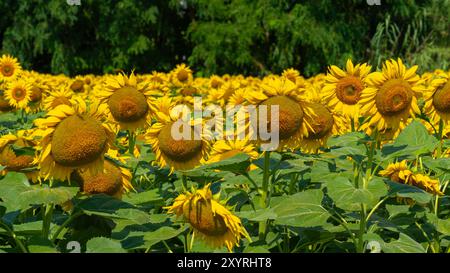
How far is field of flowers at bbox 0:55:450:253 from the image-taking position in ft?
7.22

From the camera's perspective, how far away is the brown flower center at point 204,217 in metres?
2.16

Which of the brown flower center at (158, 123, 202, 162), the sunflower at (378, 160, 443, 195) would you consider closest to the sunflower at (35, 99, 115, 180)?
the brown flower center at (158, 123, 202, 162)

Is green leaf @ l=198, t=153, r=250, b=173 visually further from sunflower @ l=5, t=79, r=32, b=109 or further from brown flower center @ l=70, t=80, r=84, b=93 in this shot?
brown flower center @ l=70, t=80, r=84, b=93

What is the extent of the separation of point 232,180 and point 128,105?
99cm

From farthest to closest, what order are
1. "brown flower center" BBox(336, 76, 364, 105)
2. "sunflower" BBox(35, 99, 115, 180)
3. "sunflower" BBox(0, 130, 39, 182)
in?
"brown flower center" BBox(336, 76, 364, 105) < "sunflower" BBox(0, 130, 39, 182) < "sunflower" BBox(35, 99, 115, 180)

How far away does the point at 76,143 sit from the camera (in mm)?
2176

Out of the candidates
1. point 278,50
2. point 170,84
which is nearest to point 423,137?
point 170,84

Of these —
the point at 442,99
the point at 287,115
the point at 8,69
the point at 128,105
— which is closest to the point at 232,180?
the point at 287,115

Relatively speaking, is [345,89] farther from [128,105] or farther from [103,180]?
[103,180]

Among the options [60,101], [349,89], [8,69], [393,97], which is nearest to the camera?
[393,97]

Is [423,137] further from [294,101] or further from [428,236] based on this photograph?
[294,101]

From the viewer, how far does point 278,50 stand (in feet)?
62.7
